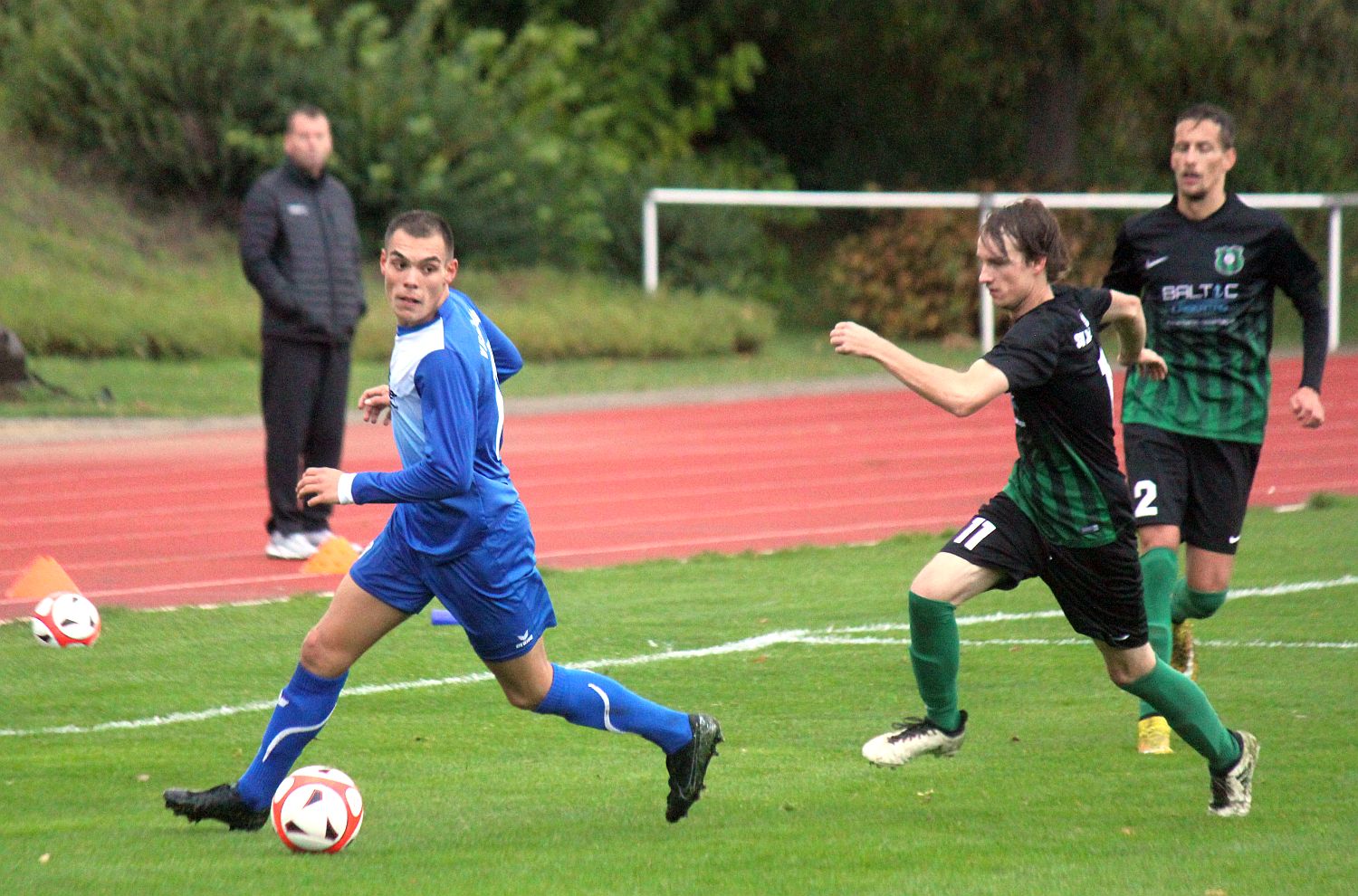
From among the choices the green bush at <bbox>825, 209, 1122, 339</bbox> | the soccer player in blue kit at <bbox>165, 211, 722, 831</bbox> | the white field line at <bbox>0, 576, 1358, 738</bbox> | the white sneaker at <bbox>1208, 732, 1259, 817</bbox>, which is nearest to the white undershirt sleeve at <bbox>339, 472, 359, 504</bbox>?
the soccer player in blue kit at <bbox>165, 211, 722, 831</bbox>

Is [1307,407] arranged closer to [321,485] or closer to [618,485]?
[321,485]

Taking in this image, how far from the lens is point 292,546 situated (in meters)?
10.2

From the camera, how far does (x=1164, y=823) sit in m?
5.23

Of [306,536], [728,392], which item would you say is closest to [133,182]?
[728,392]

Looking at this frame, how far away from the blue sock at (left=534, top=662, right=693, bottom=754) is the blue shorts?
0.66 ft

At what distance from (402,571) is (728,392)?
44.6 feet

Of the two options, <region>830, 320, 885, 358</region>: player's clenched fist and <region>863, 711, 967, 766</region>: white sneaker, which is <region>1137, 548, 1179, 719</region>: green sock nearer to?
<region>863, 711, 967, 766</region>: white sneaker

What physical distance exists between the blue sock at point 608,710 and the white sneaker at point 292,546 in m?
5.09

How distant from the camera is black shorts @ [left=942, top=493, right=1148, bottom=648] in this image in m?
5.24

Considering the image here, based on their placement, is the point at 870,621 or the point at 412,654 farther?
the point at 870,621

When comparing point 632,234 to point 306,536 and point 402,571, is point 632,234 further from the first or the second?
point 402,571

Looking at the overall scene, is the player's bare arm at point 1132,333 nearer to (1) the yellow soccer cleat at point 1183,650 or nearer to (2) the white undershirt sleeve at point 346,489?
(1) the yellow soccer cleat at point 1183,650

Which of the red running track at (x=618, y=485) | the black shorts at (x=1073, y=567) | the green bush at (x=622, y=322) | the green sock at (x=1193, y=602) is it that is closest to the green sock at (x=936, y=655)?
the black shorts at (x=1073, y=567)

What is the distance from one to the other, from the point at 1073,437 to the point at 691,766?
1465mm
